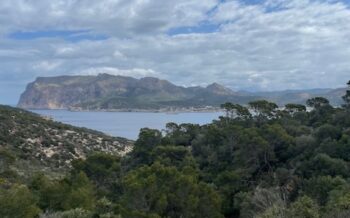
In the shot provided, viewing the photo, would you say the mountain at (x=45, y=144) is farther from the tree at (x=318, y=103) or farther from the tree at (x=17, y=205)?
the tree at (x=318, y=103)

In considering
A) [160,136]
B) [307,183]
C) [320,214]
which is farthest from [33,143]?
[320,214]

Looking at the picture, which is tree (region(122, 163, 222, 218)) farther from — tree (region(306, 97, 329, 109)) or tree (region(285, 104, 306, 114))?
tree (region(306, 97, 329, 109))

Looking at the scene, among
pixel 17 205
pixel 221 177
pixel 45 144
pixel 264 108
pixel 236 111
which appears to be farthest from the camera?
pixel 45 144

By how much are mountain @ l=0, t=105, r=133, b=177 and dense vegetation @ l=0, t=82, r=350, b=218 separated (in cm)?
1045

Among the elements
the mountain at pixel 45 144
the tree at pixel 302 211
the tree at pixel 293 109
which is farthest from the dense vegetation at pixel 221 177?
the mountain at pixel 45 144

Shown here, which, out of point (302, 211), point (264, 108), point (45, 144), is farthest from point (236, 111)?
point (302, 211)

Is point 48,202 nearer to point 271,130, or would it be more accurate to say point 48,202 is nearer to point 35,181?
point 35,181

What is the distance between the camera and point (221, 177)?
3073cm

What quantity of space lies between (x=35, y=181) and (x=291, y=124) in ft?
70.5

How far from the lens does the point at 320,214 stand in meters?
18.2

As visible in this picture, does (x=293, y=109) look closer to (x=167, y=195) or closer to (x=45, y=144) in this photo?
(x=167, y=195)

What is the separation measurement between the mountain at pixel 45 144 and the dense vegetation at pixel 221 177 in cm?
1045

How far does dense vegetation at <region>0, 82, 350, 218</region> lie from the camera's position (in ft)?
71.8

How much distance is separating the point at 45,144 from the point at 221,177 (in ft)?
96.3
